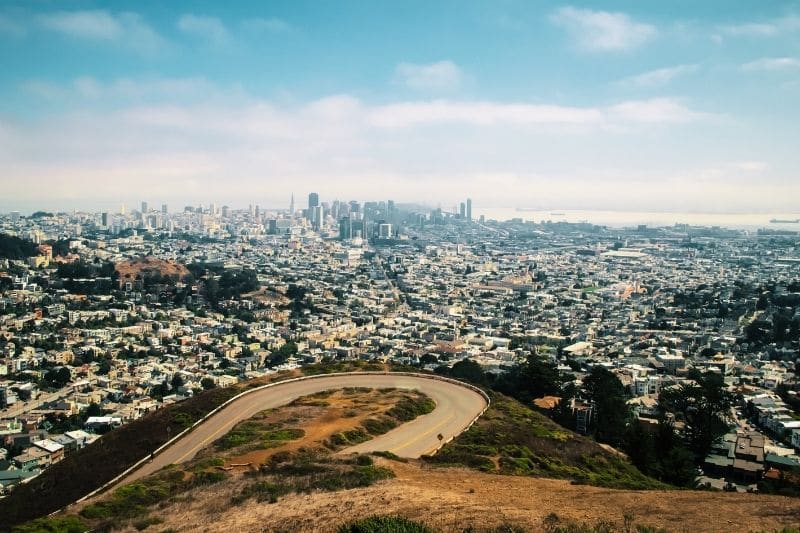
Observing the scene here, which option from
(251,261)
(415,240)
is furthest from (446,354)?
(415,240)

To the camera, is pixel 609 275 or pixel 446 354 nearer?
pixel 446 354

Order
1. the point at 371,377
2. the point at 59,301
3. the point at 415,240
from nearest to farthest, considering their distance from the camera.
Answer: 1. the point at 371,377
2. the point at 59,301
3. the point at 415,240

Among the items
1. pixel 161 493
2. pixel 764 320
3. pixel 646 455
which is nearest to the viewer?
pixel 161 493

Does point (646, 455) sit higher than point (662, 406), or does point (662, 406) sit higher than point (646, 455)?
point (646, 455)

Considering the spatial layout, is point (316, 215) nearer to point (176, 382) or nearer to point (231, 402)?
point (176, 382)

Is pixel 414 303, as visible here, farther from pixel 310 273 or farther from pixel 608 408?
pixel 608 408

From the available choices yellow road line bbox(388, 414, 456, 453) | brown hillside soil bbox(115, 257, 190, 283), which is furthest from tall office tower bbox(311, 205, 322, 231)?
yellow road line bbox(388, 414, 456, 453)
